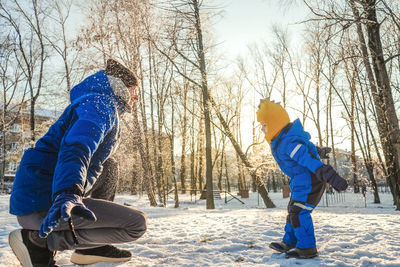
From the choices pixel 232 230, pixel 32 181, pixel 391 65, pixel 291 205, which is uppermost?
pixel 391 65

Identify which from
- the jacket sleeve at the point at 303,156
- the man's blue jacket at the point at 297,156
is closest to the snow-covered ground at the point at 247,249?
the man's blue jacket at the point at 297,156

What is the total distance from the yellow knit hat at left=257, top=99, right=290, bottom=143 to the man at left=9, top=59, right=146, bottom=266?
5.78ft

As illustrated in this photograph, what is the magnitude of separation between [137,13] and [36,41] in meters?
10.8

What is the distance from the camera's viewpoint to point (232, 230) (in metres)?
4.02

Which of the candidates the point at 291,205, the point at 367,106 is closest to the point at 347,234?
the point at 291,205

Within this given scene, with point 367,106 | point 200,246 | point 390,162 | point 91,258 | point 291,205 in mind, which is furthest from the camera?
point 367,106

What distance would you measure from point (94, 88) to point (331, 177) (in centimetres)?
223

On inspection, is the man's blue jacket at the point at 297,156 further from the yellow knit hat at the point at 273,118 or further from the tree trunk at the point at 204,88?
the tree trunk at the point at 204,88

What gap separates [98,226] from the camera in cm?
166

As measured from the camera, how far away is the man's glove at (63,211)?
1096 mm

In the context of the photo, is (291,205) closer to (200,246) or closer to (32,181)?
(200,246)

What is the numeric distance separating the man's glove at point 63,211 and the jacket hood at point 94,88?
808 mm

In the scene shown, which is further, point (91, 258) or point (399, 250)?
point (399, 250)

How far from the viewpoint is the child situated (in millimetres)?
2545
